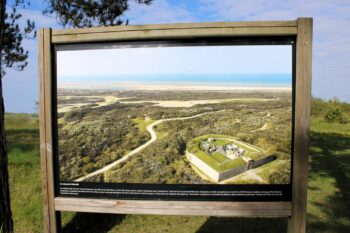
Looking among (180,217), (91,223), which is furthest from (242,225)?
(91,223)

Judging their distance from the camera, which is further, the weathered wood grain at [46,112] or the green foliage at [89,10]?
the green foliage at [89,10]

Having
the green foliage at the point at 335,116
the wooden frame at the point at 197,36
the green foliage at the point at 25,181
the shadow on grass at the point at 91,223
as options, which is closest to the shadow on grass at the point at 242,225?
the shadow on grass at the point at 91,223

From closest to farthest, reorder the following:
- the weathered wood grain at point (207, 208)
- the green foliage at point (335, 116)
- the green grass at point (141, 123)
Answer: the weathered wood grain at point (207, 208) < the green grass at point (141, 123) < the green foliage at point (335, 116)

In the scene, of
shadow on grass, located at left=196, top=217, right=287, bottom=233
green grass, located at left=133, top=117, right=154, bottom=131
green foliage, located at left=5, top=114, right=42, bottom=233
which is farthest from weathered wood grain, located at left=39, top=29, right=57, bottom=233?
shadow on grass, located at left=196, top=217, right=287, bottom=233

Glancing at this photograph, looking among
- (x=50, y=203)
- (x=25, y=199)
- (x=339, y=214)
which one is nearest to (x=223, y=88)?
(x=50, y=203)

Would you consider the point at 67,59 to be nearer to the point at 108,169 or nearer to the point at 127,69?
the point at 127,69

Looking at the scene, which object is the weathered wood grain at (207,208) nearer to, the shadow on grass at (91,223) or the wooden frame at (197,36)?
the wooden frame at (197,36)

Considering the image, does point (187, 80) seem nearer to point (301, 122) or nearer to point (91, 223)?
point (301, 122)

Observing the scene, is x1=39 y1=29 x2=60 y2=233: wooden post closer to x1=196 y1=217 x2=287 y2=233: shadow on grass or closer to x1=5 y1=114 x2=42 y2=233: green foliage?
x1=5 y1=114 x2=42 y2=233: green foliage
